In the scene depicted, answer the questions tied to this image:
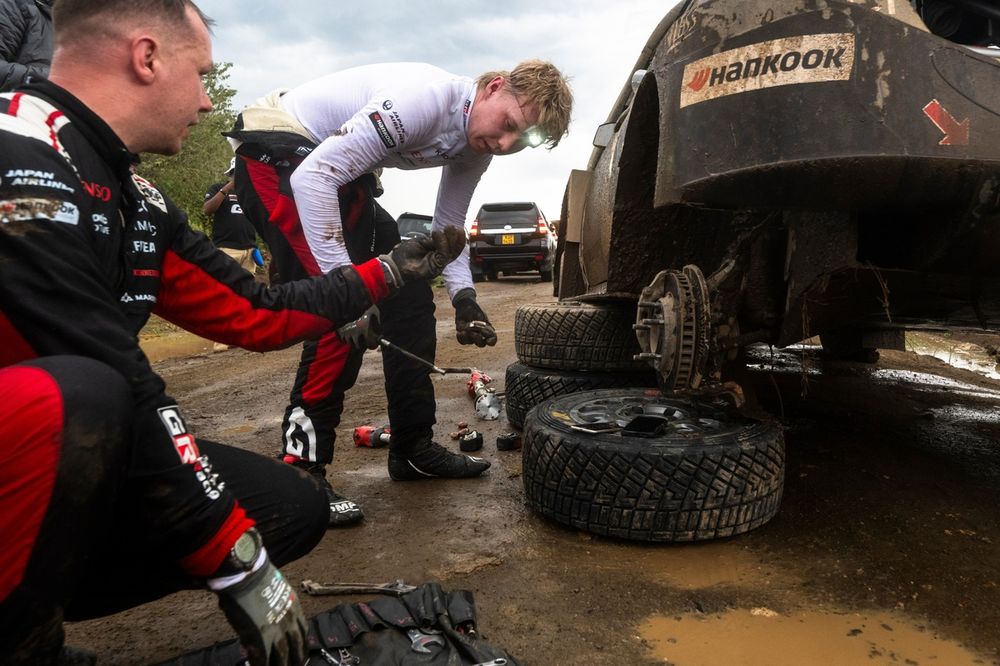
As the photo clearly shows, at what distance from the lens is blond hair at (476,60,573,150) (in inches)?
99.8

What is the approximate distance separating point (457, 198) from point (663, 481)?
1.53m

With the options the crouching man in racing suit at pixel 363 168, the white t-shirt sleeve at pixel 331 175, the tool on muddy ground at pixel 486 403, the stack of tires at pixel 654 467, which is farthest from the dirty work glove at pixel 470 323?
the tool on muddy ground at pixel 486 403

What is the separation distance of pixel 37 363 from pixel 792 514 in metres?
2.21

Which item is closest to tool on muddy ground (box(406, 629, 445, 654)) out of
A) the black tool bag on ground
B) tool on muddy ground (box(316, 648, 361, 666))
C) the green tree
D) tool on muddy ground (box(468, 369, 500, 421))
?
the black tool bag on ground

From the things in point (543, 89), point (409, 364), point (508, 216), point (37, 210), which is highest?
point (508, 216)

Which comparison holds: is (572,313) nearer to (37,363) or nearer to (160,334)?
(37,363)

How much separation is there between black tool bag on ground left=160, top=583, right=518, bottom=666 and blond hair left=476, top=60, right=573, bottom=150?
1696 millimetres

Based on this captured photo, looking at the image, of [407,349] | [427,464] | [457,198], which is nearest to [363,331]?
[407,349]

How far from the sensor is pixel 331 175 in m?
2.36

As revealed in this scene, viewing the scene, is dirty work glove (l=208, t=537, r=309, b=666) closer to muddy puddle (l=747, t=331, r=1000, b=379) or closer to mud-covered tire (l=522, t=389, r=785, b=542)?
mud-covered tire (l=522, t=389, r=785, b=542)

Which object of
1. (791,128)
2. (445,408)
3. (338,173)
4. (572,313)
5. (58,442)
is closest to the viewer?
(58,442)

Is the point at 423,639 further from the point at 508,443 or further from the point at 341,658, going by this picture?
the point at 508,443

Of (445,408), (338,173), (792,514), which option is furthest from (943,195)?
(445,408)

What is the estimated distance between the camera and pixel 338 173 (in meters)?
2.38
